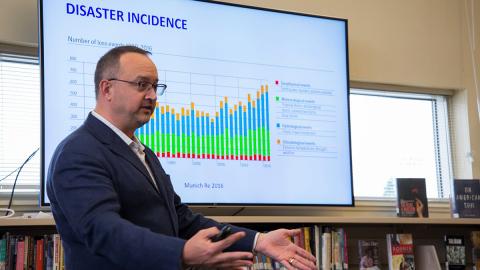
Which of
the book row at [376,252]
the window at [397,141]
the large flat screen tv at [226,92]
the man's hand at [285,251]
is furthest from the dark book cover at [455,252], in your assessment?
the man's hand at [285,251]

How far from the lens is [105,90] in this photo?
1846 mm

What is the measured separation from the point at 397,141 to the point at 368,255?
1.02m

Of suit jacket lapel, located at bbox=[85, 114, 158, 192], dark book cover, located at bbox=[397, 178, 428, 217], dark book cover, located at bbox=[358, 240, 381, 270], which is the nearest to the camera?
suit jacket lapel, located at bbox=[85, 114, 158, 192]

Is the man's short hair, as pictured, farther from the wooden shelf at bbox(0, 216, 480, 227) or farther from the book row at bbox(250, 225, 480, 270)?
the book row at bbox(250, 225, 480, 270)

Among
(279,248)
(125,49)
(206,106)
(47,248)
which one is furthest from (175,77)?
(279,248)

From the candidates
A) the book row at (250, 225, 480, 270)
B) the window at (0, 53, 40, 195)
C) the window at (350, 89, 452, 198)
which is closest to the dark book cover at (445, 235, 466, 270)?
the book row at (250, 225, 480, 270)

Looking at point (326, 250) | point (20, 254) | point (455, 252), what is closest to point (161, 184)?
point (20, 254)

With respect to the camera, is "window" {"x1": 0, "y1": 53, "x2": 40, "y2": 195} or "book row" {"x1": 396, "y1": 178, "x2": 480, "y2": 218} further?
"book row" {"x1": 396, "y1": 178, "x2": 480, "y2": 218}

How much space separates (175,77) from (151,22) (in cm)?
30

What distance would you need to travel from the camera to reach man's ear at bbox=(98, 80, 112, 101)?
184cm

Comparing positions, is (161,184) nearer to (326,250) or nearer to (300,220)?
(300,220)

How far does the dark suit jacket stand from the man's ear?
0.25 ft

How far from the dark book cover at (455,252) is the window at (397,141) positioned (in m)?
0.49

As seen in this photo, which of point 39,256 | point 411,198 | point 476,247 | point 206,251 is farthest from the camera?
point 476,247
